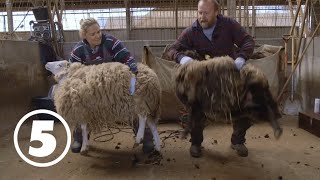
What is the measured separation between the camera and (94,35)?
3.37 m

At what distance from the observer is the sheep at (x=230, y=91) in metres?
2.82

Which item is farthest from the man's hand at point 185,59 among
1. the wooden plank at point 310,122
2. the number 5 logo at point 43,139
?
the wooden plank at point 310,122

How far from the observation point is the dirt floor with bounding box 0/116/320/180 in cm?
302

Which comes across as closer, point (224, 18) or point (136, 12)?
point (224, 18)

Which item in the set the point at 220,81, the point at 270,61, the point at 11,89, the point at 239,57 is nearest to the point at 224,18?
the point at 239,57

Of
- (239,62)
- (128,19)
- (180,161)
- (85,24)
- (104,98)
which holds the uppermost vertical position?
(128,19)

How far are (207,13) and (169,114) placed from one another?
190 cm

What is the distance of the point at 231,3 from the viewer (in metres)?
6.10

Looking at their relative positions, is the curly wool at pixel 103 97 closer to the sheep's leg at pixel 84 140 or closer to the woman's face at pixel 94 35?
the sheep's leg at pixel 84 140

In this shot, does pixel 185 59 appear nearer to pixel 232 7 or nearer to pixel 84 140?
pixel 84 140

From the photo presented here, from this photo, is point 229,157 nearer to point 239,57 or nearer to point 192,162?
point 192,162

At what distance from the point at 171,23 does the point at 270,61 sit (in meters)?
3.37

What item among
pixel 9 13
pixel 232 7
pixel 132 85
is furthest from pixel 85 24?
pixel 232 7

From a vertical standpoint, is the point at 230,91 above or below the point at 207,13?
below
